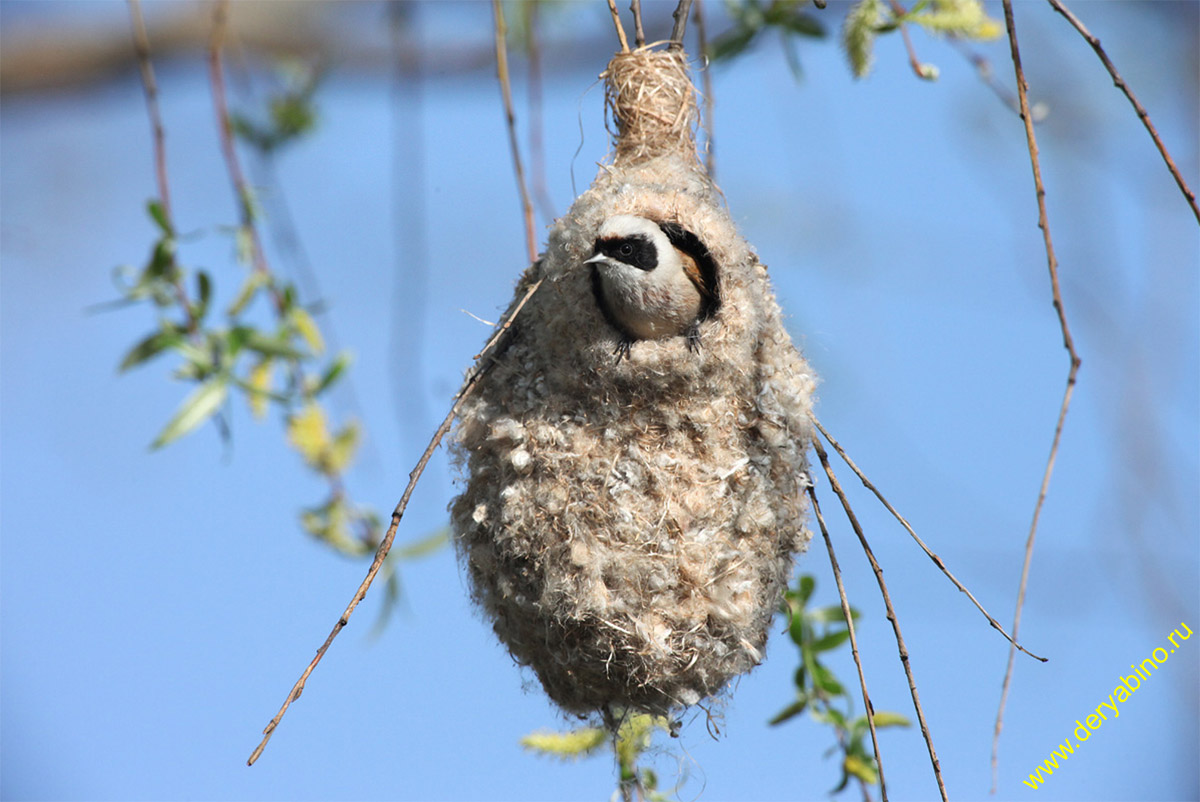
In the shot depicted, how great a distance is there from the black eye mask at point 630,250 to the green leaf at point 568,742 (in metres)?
1.11

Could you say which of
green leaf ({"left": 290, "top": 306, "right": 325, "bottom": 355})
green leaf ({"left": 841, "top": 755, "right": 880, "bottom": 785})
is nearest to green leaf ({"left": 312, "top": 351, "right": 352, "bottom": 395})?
green leaf ({"left": 290, "top": 306, "right": 325, "bottom": 355})

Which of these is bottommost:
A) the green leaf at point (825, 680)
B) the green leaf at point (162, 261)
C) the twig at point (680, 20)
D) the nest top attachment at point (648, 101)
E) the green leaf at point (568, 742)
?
the green leaf at point (568, 742)

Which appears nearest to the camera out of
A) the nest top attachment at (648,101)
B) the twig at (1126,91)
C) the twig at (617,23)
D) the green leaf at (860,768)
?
the twig at (1126,91)

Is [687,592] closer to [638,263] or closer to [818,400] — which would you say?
[818,400]

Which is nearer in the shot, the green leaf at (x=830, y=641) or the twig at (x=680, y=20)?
the twig at (x=680, y=20)

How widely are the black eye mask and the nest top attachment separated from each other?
1.12 feet

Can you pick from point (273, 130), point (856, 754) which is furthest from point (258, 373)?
point (856, 754)

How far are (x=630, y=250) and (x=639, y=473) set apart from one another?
1.55 feet

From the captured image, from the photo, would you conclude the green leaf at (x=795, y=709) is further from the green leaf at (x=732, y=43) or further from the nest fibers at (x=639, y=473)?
the green leaf at (x=732, y=43)

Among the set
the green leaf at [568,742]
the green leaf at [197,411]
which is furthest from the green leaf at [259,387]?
the green leaf at [568,742]

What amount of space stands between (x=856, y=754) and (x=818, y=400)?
3.12ft

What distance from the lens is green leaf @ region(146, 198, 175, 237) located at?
2.86 meters

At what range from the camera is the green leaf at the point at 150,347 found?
9.48 ft

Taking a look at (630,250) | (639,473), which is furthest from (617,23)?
(639,473)
